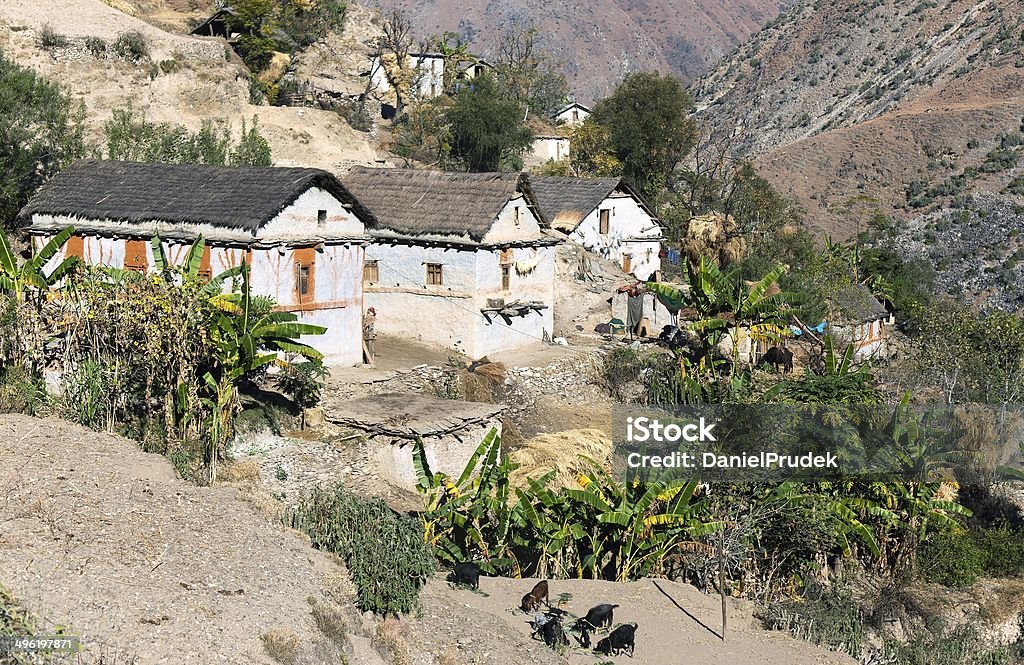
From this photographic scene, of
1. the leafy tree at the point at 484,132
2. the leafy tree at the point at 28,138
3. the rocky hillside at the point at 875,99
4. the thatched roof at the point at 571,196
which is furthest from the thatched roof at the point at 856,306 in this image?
the rocky hillside at the point at 875,99

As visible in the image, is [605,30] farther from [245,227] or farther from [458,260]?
[245,227]

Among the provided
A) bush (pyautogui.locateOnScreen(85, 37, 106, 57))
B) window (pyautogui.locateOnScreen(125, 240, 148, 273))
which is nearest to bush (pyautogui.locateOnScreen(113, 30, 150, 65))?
bush (pyautogui.locateOnScreen(85, 37, 106, 57))

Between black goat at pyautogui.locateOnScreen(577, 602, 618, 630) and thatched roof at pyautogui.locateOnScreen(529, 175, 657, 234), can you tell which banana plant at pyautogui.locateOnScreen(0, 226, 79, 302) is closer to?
black goat at pyautogui.locateOnScreen(577, 602, 618, 630)

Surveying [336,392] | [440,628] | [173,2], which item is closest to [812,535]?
[440,628]

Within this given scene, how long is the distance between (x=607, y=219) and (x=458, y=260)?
13068mm

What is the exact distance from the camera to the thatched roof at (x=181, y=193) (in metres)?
25.2

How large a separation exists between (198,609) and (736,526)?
949cm

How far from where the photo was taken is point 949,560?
20.8 meters

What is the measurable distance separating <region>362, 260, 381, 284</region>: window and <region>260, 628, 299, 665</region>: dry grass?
17.2 metres

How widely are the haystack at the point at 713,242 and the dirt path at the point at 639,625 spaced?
26260mm

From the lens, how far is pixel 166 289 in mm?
20344

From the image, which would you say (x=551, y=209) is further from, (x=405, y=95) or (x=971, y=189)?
(x=971, y=189)

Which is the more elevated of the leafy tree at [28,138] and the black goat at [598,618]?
the leafy tree at [28,138]

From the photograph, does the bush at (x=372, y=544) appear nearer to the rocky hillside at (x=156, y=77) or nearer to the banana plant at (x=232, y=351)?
the banana plant at (x=232, y=351)
